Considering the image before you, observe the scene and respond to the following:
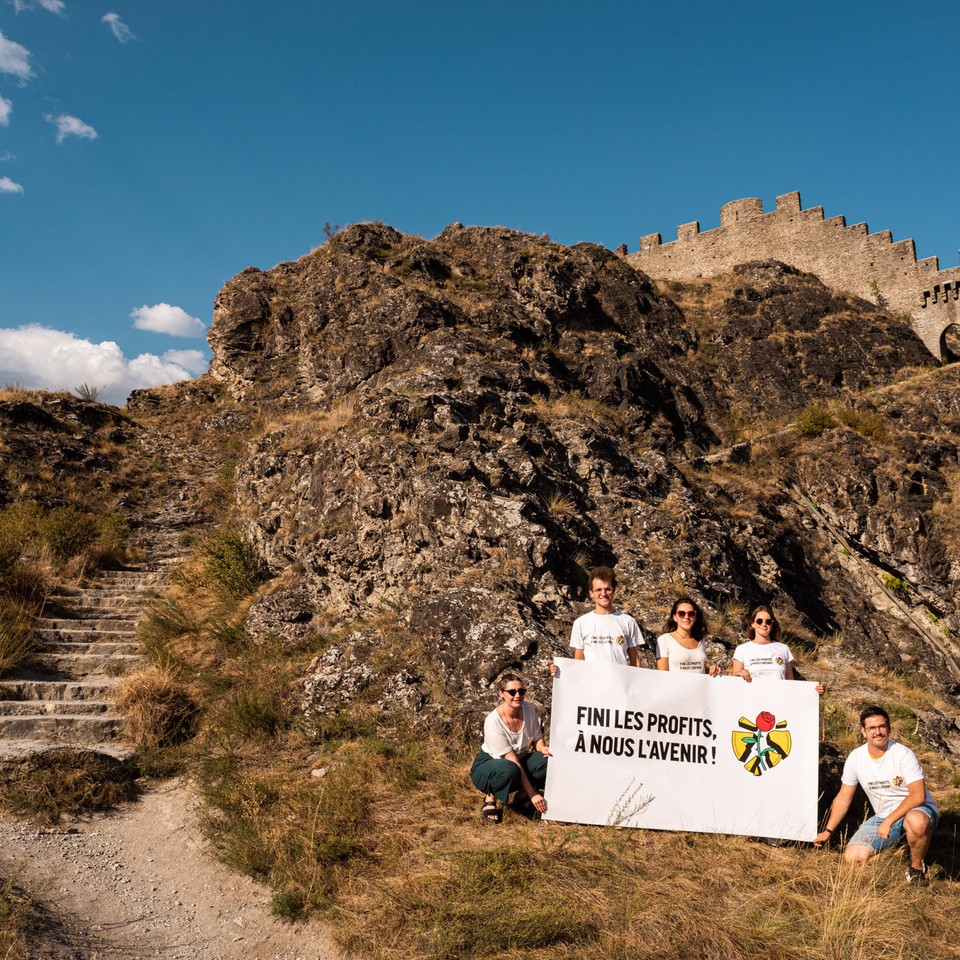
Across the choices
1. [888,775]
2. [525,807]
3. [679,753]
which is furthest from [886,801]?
[525,807]

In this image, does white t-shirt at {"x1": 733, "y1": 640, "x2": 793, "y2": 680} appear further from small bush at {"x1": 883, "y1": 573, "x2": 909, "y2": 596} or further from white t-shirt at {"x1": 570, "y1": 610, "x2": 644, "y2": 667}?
small bush at {"x1": 883, "y1": 573, "x2": 909, "y2": 596}

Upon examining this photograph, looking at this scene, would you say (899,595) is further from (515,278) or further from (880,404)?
(515,278)

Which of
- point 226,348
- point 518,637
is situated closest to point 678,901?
point 518,637

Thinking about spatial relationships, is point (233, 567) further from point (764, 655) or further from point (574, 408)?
point (764, 655)

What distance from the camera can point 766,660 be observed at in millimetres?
5422

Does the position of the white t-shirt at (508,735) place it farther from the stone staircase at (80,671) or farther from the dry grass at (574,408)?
the dry grass at (574,408)

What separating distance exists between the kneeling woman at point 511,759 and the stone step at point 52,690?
17.4 ft

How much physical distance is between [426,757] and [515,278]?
14.2 meters

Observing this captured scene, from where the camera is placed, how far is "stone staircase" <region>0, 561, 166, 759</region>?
6746mm

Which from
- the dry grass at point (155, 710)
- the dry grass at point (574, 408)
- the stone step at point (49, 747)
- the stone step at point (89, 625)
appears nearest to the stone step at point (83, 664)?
the stone step at point (89, 625)

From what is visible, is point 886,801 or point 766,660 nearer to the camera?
point 886,801

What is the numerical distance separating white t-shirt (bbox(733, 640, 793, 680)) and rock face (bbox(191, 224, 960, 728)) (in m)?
2.04

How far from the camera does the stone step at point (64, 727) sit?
22.1 feet

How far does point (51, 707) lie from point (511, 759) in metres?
5.68
